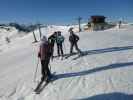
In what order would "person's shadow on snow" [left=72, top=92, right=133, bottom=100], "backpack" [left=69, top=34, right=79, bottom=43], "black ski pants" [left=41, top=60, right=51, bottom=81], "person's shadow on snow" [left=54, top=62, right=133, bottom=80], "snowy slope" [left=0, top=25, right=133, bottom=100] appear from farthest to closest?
"backpack" [left=69, top=34, right=79, bottom=43] < "person's shadow on snow" [left=54, top=62, right=133, bottom=80] < "black ski pants" [left=41, top=60, right=51, bottom=81] < "snowy slope" [left=0, top=25, right=133, bottom=100] < "person's shadow on snow" [left=72, top=92, right=133, bottom=100]

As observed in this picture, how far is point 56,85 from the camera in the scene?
10125 millimetres

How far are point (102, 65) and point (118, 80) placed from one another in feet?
9.10

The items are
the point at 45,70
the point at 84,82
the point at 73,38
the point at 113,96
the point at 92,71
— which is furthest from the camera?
the point at 73,38

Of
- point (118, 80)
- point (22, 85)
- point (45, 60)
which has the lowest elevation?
point (22, 85)

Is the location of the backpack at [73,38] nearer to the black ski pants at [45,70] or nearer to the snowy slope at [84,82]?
the snowy slope at [84,82]

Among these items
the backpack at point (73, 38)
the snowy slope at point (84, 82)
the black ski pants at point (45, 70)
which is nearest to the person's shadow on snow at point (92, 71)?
the snowy slope at point (84, 82)

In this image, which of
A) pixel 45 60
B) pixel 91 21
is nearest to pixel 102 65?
pixel 45 60

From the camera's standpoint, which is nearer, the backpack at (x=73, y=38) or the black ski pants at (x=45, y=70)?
the black ski pants at (x=45, y=70)

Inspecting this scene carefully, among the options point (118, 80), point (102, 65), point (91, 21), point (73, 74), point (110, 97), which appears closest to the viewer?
point (110, 97)

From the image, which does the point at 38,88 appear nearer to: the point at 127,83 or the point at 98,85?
the point at 98,85

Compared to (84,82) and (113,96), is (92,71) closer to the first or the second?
(84,82)

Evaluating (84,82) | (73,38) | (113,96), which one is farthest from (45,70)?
(73,38)

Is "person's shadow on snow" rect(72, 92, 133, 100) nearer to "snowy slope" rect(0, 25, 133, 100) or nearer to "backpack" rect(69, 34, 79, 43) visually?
"snowy slope" rect(0, 25, 133, 100)

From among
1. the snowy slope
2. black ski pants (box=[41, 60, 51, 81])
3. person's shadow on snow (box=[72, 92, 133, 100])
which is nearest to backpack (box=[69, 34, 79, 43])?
the snowy slope
